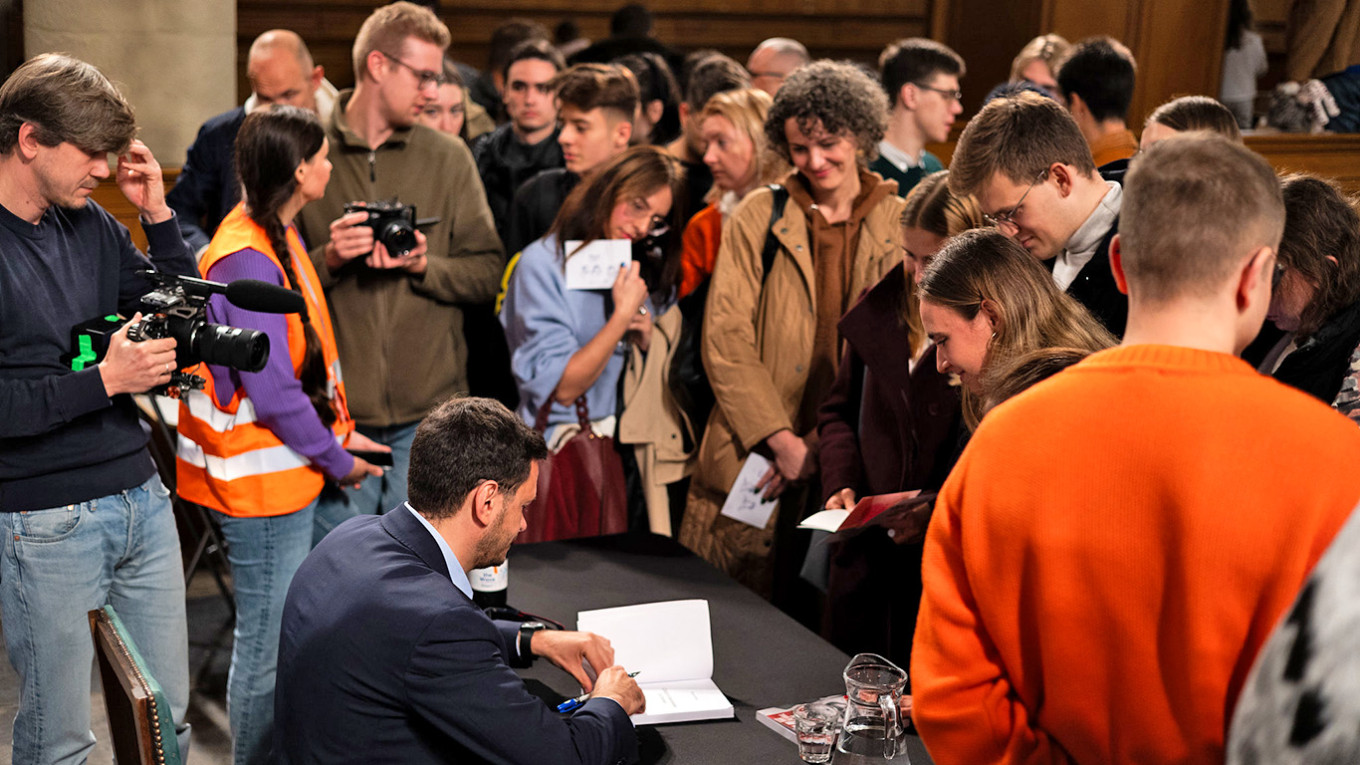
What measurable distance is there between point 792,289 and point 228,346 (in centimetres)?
152

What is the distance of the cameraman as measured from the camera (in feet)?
6.88

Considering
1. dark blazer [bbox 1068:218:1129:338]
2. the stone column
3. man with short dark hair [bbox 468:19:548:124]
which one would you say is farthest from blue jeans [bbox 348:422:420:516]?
man with short dark hair [bbox 468:19:548:124]

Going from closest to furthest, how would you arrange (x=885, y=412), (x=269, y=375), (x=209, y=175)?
(x=269, y=375) < (x=885, y=412) < (x=209, y=175)

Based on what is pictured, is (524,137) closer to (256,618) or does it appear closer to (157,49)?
(157,49)

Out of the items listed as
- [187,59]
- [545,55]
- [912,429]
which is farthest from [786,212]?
[187,59]

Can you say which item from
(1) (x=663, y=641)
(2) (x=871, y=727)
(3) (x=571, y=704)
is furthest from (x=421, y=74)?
(2) (x=871, y=727)

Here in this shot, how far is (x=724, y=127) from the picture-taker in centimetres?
367

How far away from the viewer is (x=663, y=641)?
2.08 m

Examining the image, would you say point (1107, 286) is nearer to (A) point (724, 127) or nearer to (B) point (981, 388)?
(B) point (981, 388)

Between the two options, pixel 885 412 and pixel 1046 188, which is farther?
pixel 885 412

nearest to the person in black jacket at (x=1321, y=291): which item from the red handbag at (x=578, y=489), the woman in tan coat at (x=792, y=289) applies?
the woman in tan coat at (x=792, y=289)

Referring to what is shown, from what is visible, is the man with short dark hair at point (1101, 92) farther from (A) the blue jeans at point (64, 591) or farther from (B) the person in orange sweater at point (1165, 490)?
(A) the blue jeans at point (64, 591)

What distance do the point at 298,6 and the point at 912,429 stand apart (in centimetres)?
698

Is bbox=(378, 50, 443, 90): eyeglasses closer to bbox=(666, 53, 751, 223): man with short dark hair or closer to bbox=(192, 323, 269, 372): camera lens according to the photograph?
bbox=(666, 53, 751, 223): man with short dark hair
